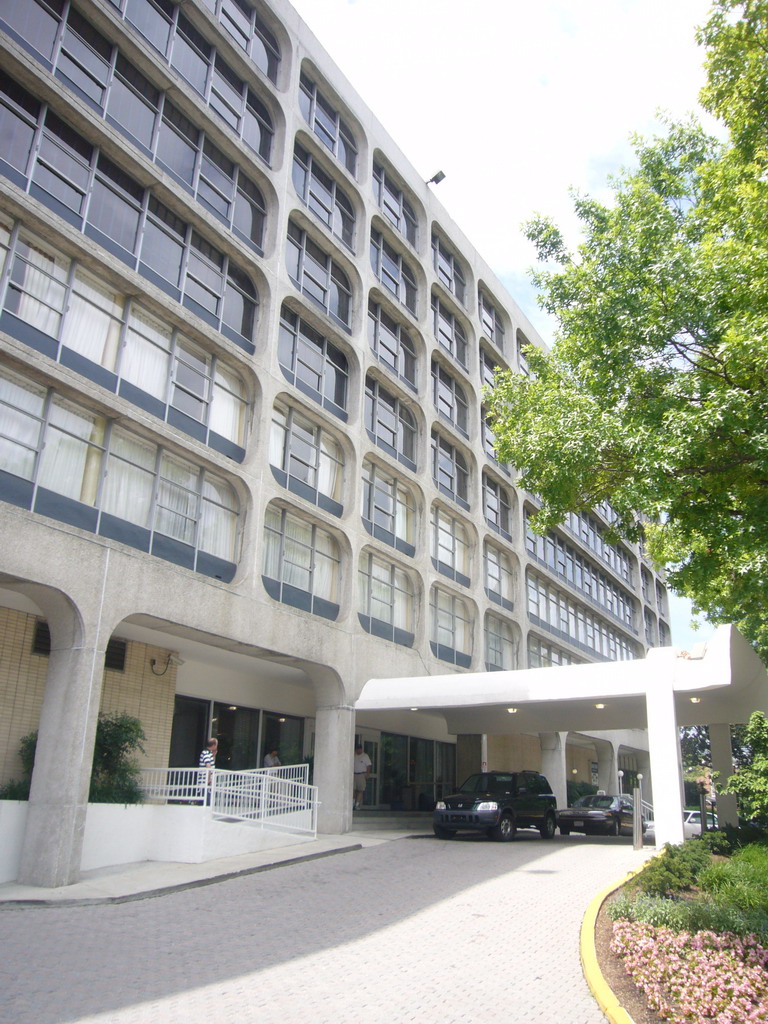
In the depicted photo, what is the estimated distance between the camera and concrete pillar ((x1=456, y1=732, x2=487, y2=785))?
99.6 ft

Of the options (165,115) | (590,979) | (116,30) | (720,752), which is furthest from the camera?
(720,752)

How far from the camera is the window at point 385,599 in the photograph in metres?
24.5

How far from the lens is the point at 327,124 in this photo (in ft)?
85.9

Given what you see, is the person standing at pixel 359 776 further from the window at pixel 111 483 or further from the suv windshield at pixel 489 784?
the window at pixel 111 483

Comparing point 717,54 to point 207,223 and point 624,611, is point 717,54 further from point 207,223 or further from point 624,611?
point 624,611

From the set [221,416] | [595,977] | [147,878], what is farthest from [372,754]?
[595,977]

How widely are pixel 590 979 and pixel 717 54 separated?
40.3 feet

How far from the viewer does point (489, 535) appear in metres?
32.3

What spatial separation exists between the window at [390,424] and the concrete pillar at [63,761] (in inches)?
530

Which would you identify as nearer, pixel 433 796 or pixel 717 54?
pixel 717 54

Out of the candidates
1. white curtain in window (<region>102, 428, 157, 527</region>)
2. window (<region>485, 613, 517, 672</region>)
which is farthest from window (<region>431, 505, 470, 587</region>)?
white curtain in window (<region>102, 428, 157, 527</region>)

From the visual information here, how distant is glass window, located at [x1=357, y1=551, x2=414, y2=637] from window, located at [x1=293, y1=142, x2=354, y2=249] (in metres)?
10.4

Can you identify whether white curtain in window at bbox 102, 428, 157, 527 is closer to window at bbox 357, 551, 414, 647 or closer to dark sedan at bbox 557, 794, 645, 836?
window at bbox 357, 551, 414, 647

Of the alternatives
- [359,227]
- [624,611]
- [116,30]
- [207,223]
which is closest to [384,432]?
[359,227]
